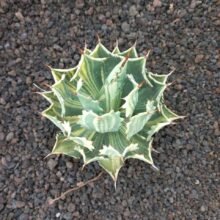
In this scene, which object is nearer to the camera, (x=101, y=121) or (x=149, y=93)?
(x=101, y=121)

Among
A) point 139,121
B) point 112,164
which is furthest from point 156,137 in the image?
point 139,121

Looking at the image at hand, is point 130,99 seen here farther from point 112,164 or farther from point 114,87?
point 112,164

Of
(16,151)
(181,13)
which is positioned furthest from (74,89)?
(181,13)

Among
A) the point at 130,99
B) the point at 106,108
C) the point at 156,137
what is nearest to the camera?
the point at 130,99

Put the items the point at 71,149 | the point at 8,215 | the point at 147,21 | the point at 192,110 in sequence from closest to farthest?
the point at 71,149, the point at 8,215, the point at 192,110, the point at 147,21

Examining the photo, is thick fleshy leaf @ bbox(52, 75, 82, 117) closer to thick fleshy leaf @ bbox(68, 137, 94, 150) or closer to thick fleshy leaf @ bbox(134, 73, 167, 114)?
thick fleshy leaf @ bbox(68, 137, 94, 150)

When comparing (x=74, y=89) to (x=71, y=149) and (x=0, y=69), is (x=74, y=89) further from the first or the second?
(x=0, y=69)

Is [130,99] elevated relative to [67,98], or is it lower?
elevated
